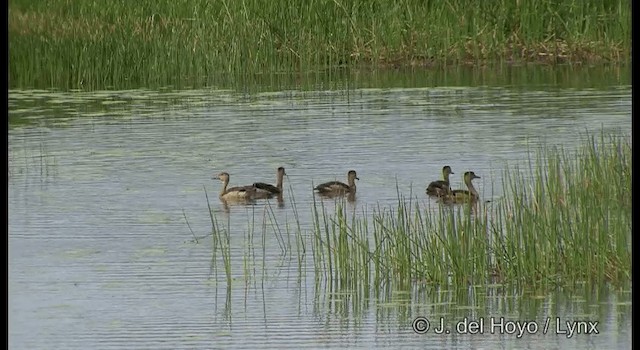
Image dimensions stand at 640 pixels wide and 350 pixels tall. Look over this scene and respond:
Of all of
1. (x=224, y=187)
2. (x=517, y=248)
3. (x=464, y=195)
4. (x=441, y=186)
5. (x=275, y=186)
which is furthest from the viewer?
(x=224, y=187)

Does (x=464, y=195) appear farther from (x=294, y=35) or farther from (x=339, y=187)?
(x=294, y=35)

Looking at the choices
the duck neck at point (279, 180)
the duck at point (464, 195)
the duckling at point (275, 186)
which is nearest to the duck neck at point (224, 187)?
the duckling at point (275, 186)

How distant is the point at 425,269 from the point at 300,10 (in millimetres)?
8805

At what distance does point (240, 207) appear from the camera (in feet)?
36.2

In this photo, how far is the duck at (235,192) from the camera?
36.8ft

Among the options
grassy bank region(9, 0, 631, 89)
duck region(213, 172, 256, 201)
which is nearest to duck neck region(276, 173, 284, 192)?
duck region(213, 172, 256, 201)

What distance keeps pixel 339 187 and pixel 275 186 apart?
671 millimetres

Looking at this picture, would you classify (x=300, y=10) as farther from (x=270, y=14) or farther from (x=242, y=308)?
(x=242, y=308)

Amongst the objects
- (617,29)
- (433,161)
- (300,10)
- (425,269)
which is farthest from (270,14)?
(425,269)

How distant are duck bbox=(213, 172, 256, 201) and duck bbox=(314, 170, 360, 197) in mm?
443

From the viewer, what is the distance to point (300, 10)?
55.9ft

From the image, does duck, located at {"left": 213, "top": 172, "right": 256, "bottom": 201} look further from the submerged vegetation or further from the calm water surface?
the submerged vegetation

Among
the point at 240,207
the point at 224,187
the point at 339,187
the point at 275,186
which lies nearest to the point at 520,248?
the point at 339,187

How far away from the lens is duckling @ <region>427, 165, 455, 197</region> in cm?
1052
